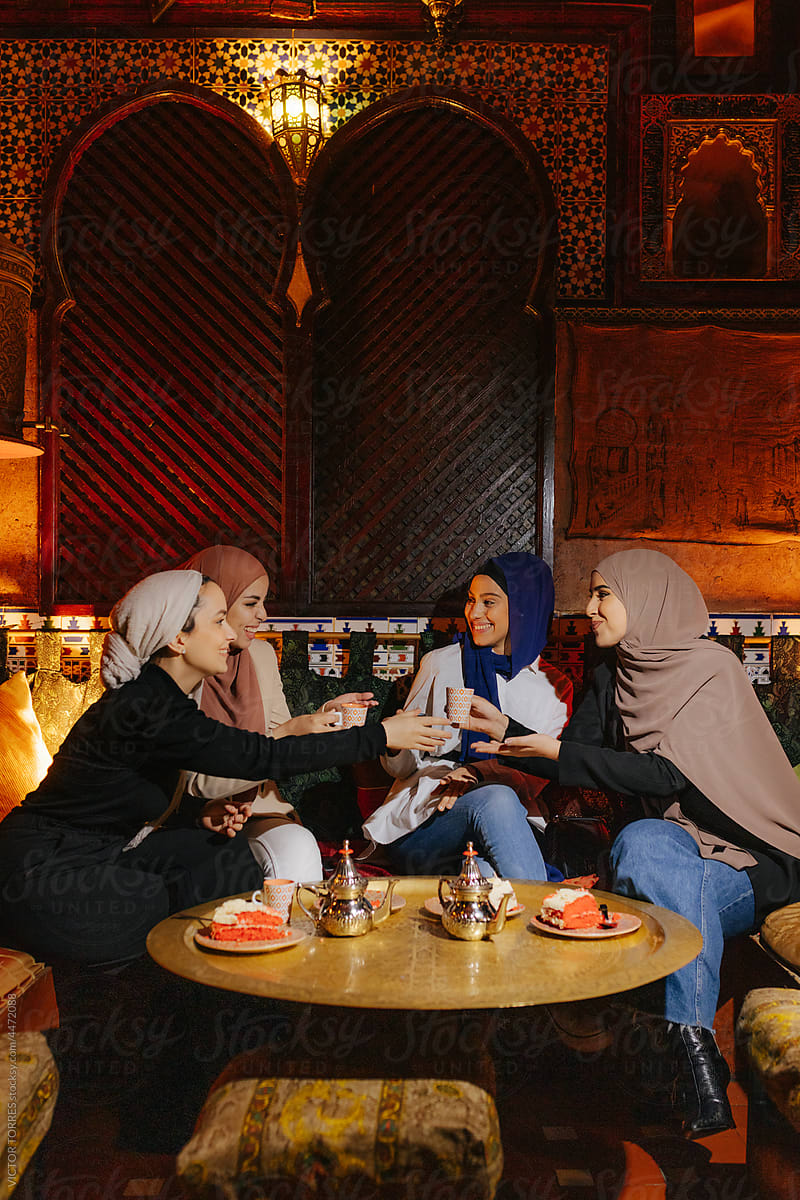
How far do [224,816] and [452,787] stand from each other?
33.5 inches

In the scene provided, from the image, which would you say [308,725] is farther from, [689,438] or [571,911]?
[689,438]

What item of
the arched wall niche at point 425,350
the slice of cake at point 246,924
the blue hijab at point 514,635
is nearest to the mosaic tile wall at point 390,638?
the arched wall niche at point 425,350

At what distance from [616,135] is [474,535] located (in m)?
2.08

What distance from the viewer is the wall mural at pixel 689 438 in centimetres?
483

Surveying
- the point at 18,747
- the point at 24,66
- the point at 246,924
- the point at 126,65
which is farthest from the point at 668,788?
the point at 24,66

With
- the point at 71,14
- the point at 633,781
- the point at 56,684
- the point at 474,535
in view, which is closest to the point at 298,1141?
the point at 633,781

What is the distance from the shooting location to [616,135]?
4.89 metres

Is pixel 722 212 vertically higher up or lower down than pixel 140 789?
higher up

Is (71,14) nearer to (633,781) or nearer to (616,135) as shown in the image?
(616,135)

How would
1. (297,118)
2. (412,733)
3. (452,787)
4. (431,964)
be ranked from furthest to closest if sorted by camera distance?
1. (297,118)
2. (452,787)
3. (412,733)
4. (431,964)

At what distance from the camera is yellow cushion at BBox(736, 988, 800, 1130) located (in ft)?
7.40

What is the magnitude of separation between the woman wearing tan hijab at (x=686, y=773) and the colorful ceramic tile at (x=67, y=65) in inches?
139

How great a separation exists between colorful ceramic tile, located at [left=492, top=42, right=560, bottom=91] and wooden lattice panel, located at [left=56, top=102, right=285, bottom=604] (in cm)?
126

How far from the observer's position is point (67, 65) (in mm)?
4930
